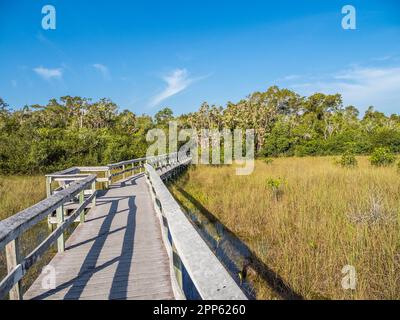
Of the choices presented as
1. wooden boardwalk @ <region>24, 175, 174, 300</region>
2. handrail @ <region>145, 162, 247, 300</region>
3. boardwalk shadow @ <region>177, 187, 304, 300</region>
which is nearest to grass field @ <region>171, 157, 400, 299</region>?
boardwalk shadow @ <region>177, 187, 304, 300</region>

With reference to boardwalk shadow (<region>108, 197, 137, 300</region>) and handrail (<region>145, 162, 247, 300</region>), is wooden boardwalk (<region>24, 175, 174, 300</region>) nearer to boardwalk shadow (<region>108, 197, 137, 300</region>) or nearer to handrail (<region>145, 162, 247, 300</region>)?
boardwalk shadow (<region>108, 197, 137, 300</region>)

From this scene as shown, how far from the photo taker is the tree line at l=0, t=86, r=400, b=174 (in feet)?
62.8

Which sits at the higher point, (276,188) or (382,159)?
(382,159)

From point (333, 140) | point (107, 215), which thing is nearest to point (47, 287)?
point (107, 215)

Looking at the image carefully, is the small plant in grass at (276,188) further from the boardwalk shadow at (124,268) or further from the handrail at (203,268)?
the handrail at (203,268)

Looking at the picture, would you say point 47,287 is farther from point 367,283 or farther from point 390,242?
point 390,242

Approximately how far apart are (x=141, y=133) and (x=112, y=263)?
34756 millimetres

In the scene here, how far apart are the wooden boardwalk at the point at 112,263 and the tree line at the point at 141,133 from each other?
16.4 meters

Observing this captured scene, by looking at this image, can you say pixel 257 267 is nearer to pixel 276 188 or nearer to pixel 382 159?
pixel 276 188

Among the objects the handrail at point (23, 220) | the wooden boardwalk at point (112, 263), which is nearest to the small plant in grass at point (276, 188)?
the wooden boardwalk at point (112, 263)

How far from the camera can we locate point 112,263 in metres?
3.61

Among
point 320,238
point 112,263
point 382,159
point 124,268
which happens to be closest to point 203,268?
point 124,268

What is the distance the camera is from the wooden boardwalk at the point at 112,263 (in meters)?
2.85

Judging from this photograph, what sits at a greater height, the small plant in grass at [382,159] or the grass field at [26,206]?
the small plant in grass at [382,159]
